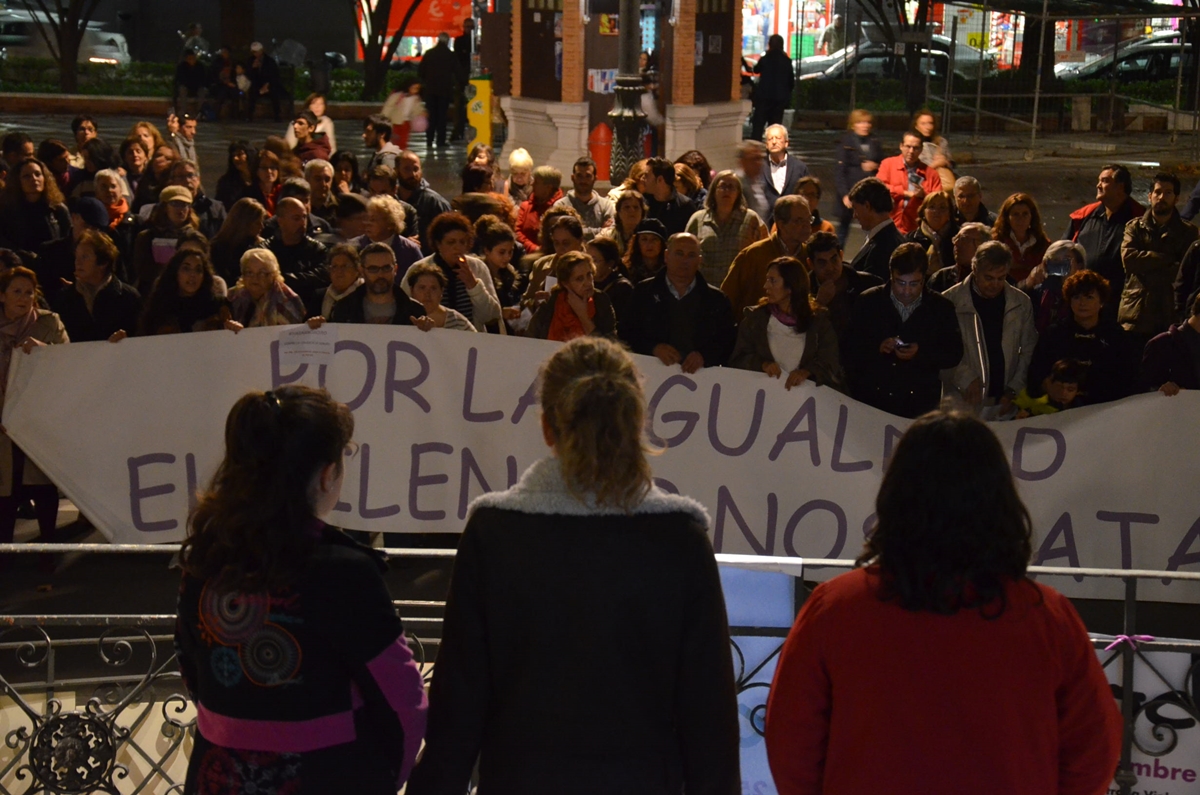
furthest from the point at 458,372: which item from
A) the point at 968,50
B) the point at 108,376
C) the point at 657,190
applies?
the point at 968,50

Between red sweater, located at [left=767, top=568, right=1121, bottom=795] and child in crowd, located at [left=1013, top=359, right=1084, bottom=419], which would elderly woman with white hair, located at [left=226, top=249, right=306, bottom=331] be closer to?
child in crowd, located at [left=1013, top=359, right=1084, bottom=419]

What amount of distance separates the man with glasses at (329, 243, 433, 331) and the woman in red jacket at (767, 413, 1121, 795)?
423 cm

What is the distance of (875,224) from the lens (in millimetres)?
8312

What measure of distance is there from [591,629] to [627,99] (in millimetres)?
10666

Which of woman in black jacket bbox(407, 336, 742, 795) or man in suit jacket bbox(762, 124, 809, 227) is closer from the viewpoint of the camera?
woman in black jacket bbox(407, 336, 742, 795)

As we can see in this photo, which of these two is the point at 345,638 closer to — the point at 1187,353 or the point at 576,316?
the point at 576,316

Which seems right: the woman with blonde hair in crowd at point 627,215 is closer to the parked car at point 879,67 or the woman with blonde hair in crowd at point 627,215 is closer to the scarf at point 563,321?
the scarf at point 563,321

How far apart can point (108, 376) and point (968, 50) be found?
29.2m

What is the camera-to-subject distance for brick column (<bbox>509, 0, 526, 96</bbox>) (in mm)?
20703

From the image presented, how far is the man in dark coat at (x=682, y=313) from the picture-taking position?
6727 mm

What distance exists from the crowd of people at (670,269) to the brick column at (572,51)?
9473 millimetres

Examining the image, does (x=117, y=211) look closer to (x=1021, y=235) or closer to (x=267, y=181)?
(x=267, y=181)

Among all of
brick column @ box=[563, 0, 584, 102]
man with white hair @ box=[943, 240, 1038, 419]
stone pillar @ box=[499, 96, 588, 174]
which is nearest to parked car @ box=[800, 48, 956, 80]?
stone pillar @ box=[499, 96, 588, 174]

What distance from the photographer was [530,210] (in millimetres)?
9820
